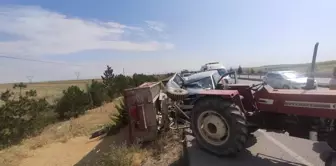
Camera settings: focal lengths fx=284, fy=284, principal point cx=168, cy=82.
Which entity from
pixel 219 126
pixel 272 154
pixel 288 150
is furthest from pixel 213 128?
pixel 288 150

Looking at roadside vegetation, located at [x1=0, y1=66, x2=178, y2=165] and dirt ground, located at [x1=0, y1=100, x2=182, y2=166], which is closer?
dirt ground, located at [x1=0, y1=100, x2=182, y2=166]

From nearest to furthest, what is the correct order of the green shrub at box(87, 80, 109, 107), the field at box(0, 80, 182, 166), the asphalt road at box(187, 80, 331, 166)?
the asphalt road at box(187, 80, 331, 166) → the field at box(0, 80, 182, 166) → the green shrub at box(87, 80, 109, 107)

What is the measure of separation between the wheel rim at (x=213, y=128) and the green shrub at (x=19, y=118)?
12.0m

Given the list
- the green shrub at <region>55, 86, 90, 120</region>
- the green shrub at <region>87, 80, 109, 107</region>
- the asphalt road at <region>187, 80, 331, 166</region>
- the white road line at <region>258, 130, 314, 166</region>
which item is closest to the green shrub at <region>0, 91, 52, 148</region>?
the green shrub at <region>55, 86, 90, 120</region>

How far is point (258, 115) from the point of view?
5293mm

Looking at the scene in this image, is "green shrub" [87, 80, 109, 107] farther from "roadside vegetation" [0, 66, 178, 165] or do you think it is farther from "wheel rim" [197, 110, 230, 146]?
"wheel rim" [197, 110, 230, 146]

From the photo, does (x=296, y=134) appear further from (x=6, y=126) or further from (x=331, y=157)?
(x=6, y=126)

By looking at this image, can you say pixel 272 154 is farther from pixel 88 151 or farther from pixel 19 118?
pixel 19 118

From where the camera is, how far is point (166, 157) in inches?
248

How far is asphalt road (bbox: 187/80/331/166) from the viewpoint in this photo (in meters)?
4.99

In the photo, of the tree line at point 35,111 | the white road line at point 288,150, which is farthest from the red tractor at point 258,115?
the tree line at point 35,111

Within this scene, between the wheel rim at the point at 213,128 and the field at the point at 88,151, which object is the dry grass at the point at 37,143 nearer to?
the field at the point at 88,151

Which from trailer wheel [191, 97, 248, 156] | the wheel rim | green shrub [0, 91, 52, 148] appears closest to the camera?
trailer wheel [191, 97, 248, 156]

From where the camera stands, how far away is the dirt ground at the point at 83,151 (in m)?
6.47
